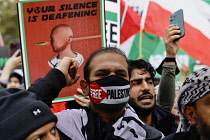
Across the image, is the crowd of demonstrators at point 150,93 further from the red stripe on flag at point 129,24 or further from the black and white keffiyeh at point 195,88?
the red stripe on flag at point 129,24

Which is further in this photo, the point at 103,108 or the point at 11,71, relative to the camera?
the point at 11,71

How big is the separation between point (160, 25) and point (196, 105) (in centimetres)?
241

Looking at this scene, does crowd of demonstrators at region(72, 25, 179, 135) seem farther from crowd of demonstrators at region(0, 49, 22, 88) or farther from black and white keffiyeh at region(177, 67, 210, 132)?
crowd of demonstrators at region(0, 49, 22, 88)

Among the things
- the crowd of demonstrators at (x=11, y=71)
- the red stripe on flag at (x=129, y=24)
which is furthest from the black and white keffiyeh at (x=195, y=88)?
the crowd of demonstrators at (x=11, y=71)

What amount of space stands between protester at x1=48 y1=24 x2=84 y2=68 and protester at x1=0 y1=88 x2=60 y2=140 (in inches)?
42.7

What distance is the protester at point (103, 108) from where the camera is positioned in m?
2.16

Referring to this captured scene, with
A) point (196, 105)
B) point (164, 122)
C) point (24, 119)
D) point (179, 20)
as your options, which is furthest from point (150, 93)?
point (24, 119)

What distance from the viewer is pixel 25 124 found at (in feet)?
5.53

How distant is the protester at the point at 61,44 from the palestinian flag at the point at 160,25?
0.89m

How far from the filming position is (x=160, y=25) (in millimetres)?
4332

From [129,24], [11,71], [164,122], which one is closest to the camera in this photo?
[164,122]

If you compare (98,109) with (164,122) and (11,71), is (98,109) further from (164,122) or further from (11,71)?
(11,71)

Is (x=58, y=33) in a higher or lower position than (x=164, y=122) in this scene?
higher

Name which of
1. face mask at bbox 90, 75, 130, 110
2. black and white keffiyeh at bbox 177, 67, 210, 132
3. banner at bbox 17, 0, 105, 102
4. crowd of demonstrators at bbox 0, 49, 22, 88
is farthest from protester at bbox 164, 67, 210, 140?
crowd of demonstrators at bbox 0, 49, 22, 88
